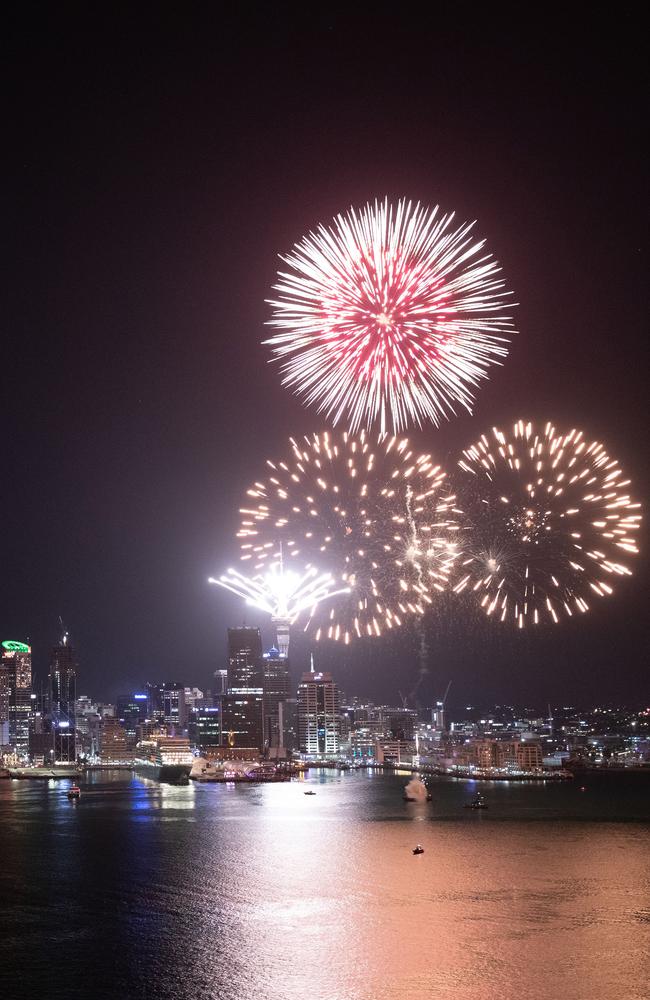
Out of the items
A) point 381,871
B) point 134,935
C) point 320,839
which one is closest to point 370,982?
point 134,935

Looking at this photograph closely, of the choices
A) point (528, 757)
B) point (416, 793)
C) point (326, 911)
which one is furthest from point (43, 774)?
point (326, 911)

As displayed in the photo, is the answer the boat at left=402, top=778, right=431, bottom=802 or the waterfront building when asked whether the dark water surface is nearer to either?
the boat at left=402, top=778, right=431, bottom=802

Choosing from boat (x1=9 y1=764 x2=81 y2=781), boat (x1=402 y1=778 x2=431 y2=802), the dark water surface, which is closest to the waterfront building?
boat (x1=402 y1=778 x2=431 y2=802)

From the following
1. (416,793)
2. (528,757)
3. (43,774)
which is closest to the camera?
(416,793)

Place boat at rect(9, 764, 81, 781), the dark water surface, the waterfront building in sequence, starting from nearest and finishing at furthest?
the dark water surface
the waterfront building
boat at rect(9, 764, 81, 781)

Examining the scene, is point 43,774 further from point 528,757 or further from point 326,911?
point 326,911

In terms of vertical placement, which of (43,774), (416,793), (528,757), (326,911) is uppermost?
(326,911)

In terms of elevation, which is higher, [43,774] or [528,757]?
[528,757]

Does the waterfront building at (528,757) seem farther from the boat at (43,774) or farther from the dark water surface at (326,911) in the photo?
the dark water surface at (326,911)
